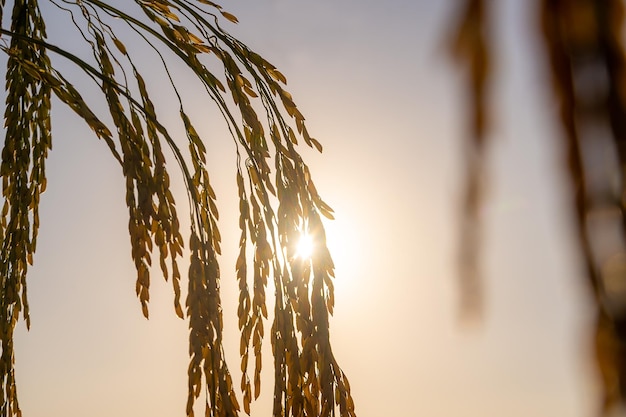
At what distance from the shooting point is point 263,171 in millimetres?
2529

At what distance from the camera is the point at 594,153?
0.43 meters

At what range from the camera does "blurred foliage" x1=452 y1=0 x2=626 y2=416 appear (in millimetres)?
419

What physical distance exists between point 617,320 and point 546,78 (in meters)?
0.15

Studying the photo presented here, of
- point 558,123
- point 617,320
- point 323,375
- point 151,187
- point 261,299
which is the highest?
point 151,187

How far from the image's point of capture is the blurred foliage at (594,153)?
419 mm

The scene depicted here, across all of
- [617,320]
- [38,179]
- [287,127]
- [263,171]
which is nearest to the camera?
[617,320]

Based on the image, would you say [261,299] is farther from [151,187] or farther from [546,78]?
[546,78]

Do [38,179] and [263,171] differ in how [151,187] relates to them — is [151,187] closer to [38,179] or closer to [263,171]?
[263,171]

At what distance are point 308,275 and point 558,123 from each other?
6.74ft

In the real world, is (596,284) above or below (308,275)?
below

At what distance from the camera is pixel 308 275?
2465 millimetres

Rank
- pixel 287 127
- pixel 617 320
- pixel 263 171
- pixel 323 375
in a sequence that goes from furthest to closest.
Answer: pixel 287 127
pixel 263 171
pixel 323 375
pixel 617 320

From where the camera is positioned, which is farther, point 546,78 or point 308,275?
point 308,275

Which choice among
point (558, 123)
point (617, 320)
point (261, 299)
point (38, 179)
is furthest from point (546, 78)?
point (38, 179)
